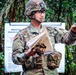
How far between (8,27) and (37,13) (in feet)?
3.21

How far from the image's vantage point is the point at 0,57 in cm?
376

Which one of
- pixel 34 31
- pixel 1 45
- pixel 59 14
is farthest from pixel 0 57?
pixel 34 31

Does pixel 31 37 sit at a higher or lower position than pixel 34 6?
lower

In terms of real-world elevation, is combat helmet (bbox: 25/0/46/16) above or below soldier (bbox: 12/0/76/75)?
above

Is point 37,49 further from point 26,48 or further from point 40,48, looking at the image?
point 26,48

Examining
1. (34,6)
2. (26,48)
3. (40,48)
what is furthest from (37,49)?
(34,6)

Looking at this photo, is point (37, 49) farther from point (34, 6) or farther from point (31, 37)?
point (34, 6)

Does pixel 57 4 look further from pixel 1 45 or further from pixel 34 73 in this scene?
pixel 34 73

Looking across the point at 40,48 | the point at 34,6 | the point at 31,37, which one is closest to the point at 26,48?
the point at 31,37

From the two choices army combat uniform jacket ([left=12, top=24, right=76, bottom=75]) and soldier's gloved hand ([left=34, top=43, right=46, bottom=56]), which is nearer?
soldier's gloved hand ([left=34, top=43, right=46, bottom=56])

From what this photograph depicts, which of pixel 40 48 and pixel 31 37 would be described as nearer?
pixel 40 48

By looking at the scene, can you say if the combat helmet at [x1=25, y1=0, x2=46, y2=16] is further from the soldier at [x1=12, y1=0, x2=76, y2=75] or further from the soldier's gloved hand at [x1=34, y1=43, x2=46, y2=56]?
the soldier's gloved hand at [x1=34, y1=43, x2=46, y2=56]

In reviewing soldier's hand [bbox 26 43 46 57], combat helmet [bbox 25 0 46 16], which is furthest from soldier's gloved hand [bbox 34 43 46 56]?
combat helmet [bbox 25 0 46 16]

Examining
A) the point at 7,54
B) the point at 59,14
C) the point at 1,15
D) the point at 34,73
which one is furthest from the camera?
the point at 59,14
